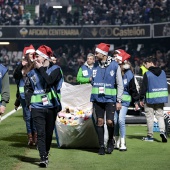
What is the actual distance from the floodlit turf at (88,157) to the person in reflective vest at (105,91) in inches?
21.1

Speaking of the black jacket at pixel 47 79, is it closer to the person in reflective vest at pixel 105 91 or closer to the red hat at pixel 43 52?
the red hat at pixel 43 52

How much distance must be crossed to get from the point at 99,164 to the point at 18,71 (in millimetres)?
3407

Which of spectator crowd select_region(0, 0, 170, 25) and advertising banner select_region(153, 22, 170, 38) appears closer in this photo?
advertising banner select_region(153, 22, 170, 38)

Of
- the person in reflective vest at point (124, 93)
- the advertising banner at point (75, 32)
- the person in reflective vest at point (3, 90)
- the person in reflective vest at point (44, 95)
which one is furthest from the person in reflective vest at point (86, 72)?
the advertising banner at point (75, 32)

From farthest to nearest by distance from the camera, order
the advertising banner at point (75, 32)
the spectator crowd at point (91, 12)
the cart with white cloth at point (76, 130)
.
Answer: the advertising banner at point (75, 32) → the spectator crowd at point (91, 12) → the cart with white cloth at point (76, 130)

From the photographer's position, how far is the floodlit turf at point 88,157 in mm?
11477

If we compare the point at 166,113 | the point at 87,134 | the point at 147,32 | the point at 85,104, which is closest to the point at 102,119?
the point at 87,134

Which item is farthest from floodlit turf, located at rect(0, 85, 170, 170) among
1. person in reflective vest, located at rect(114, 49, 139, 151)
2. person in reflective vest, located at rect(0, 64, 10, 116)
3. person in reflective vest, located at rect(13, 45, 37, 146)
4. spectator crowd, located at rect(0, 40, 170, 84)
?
spectator crowd, located at rect(0, 40, 170, 84)

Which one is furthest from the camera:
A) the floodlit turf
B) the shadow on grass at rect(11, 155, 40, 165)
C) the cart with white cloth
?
the cart with white cloth

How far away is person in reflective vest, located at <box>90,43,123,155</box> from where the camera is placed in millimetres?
12977

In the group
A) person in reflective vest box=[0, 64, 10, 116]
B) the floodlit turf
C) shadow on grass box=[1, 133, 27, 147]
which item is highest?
person in reflective vest box=[0, 64, 10, 116]

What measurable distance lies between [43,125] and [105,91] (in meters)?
1.82

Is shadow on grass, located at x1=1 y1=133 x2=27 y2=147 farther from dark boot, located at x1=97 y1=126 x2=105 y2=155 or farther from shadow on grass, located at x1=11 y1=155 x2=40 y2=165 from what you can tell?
dark boot, located at x1=97 y1=126 x2=105 y2=155

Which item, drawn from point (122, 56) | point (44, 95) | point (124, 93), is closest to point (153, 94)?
point (124, 93)
